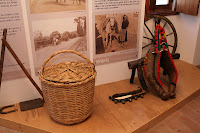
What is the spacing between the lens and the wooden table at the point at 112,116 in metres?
1.97

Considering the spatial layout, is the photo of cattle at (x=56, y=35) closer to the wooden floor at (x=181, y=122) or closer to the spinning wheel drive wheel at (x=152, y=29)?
the wooden floor at (x=181, y=122)

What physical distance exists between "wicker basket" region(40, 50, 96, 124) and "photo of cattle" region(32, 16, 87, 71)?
0.32 m

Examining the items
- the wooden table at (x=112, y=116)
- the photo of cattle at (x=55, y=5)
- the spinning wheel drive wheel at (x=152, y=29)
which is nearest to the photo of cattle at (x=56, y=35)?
the photo of cattle at (x=55, y=5)

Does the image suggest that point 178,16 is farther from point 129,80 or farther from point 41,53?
point 41,53

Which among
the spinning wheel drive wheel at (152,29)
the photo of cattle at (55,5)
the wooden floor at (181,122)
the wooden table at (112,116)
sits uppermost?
the photo of cattle at (55,5)

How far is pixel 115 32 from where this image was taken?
8.57ft

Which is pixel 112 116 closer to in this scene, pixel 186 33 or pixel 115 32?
pixel 115 32

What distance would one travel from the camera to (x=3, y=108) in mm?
2244

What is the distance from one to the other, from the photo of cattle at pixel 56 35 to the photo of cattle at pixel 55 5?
0.10 m

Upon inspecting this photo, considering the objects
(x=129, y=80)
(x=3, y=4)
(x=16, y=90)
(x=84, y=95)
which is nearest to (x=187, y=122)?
(x=129, y=80)

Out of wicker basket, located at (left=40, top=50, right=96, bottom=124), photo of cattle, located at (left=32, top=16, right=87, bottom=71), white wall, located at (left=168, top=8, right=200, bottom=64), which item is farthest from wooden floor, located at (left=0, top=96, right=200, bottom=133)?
white wall, located at (left=168, top=8, right=200, bottom=64)

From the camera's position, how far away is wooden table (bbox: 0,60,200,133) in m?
1.97

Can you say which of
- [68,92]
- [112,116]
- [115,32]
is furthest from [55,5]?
[112,116]

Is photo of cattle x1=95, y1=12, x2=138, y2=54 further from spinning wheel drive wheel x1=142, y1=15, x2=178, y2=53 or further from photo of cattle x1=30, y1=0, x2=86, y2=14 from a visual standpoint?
spinning wheel drive wheel x1=142, y1=15, x2=178, y2=53
